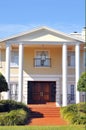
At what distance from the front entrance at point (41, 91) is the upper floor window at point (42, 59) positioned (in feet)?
5.25

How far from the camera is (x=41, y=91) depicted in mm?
Answer: 35625

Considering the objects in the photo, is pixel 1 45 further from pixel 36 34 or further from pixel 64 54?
pixel 64 54

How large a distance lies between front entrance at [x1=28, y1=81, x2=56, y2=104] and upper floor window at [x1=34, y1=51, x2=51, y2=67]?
5.25 ft

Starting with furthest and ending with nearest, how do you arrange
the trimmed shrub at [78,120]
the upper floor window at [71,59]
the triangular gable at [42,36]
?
1. the upper floor window at [71,59]
2. the triangular gable at [42,36]
3. the trimmed shrub at [78,120]

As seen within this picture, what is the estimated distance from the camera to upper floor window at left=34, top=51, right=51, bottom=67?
116ft

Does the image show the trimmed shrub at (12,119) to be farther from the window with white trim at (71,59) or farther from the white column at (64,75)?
the window with white trim at (71,59)

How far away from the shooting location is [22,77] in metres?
32.5

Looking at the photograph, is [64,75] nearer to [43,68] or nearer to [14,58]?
[43,68]

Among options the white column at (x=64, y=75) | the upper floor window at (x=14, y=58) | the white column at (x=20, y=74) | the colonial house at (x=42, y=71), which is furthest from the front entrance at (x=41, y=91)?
the white column at (x=20, y=74)

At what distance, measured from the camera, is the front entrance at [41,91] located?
3544 centimetres

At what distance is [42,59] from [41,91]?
2845 mm

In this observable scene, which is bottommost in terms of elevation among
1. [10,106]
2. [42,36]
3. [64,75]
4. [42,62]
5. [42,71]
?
[10,106]

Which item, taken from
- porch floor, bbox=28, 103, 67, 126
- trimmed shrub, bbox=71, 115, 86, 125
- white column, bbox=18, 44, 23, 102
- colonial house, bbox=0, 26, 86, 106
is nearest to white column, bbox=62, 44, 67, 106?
colonial house, bbox=0, 26, 86, 106

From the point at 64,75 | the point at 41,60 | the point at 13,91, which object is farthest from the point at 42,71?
the point at 64,75
